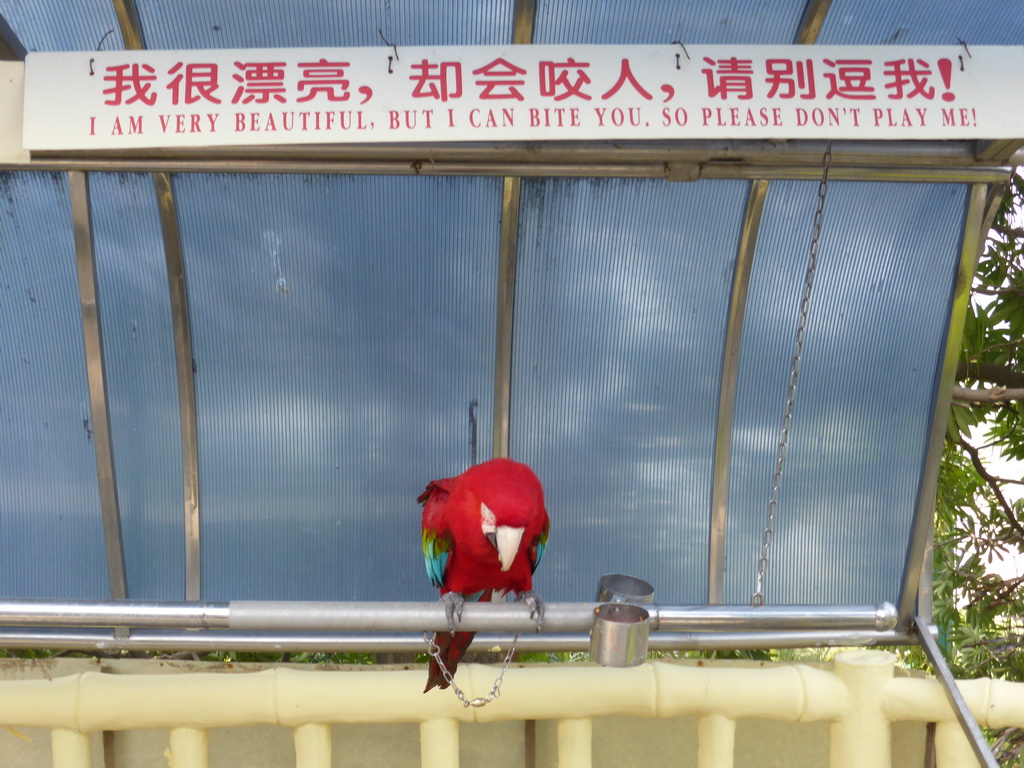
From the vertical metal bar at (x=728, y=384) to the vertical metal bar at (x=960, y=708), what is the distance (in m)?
0.81

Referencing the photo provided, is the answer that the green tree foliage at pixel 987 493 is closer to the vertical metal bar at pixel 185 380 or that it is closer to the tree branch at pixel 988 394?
the tree branch at pixel 988 394

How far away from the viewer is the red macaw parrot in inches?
85.5

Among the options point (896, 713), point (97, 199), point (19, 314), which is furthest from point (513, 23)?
point (896, 713)

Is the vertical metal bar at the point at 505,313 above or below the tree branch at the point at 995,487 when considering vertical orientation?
above

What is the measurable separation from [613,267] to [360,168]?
1068mm

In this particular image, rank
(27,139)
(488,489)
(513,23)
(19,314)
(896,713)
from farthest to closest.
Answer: (19,314)
(896,713)
(513,23)
(488,489)
(27,139)

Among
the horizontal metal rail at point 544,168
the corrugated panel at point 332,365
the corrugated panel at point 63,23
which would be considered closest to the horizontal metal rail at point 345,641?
the corrugated panel at point 332,365

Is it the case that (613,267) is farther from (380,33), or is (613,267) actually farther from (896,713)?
(896,713)

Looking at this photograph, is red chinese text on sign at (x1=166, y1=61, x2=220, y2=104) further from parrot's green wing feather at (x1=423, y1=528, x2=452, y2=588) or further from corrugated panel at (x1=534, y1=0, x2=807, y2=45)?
parrot's green wing feather at (x1=423, y1=528, x2=452, y2=588)

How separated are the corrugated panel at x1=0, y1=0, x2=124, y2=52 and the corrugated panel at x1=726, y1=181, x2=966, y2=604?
2.33m

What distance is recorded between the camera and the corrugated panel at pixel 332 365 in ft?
10.00

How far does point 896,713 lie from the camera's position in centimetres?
295

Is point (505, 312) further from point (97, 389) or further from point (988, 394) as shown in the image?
point (988, 394)

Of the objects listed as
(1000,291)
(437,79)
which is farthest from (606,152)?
(1000,291)
